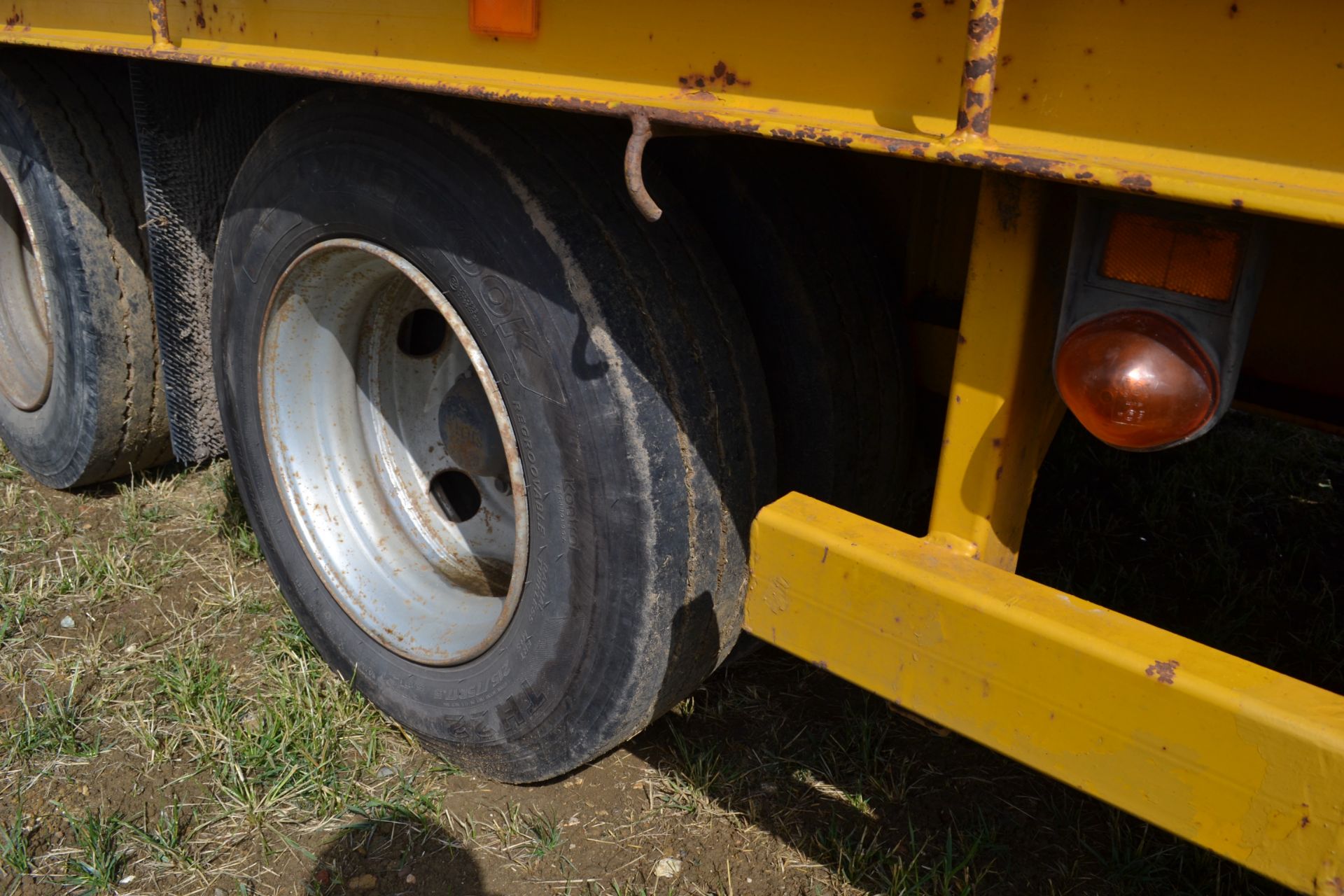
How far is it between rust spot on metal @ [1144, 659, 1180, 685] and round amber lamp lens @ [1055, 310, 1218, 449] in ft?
0.73

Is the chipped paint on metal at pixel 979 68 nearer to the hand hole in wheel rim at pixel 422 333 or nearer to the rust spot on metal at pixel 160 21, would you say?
the rust spot on metal at pixel 160 21

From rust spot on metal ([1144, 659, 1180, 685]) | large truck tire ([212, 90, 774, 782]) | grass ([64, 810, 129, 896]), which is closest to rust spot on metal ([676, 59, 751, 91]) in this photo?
large truck tire ([212, 90, 774, 782])

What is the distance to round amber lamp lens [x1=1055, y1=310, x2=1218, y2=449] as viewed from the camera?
1.07m

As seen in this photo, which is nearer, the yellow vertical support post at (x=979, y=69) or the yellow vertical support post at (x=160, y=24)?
the yellow vertical support post at (x=979, y=69)

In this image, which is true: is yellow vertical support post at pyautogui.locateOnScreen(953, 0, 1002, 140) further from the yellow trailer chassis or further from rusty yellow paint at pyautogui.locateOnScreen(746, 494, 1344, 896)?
rusty yellow paint at pyautogui.locateOnScreen(746, 494, 1344, 896)

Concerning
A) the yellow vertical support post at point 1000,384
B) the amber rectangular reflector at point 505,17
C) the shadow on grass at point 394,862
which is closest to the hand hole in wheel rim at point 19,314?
the shadow on grass at point 394,862

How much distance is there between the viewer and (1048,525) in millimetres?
2920

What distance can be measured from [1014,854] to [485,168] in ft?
4.86

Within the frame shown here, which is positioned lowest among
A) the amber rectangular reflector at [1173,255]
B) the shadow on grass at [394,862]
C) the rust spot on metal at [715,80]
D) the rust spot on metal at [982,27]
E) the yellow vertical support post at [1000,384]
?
the shadow on grass at [394,862]

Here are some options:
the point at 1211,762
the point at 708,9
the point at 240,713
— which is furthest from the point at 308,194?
the point at 1211,762

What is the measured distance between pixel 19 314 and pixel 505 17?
268 cm

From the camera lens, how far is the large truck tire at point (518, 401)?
5.06 ft

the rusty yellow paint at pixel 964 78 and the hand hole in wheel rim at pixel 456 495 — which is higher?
the rusty yellow paint at pixel 964 78

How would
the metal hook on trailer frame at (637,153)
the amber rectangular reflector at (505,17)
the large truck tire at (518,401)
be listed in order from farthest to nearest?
1. the large truck tire at (518,401)
2. the amber rectangular reflector at (505,17)
3. the metal hook on trailer frame at (637,153)
